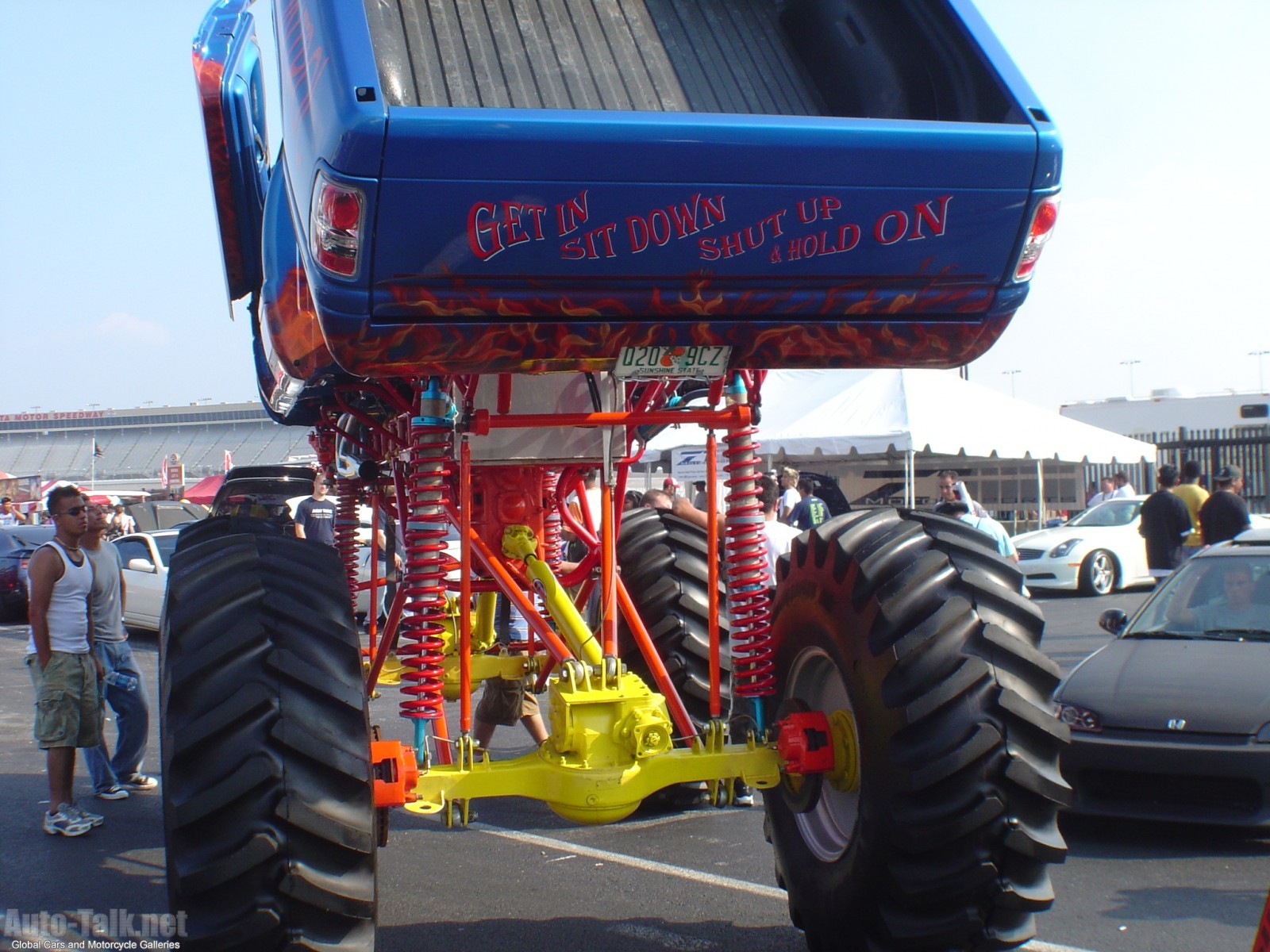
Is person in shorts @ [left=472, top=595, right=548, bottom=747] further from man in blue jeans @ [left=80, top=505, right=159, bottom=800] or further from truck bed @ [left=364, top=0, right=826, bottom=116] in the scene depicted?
truck bed @ [left=364, top=0, right=826, bottom=116]

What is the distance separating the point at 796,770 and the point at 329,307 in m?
2.08

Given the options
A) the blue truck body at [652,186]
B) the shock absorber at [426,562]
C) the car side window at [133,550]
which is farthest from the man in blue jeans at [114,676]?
the car side window at [133,550]

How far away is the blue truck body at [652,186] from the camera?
327 cm

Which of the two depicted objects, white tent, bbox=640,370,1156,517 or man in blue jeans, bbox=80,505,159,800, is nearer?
man in blue jeans, bbox=80,505,159,800

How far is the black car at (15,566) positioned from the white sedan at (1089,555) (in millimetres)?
14471

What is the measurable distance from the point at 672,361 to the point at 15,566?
17.8 metres

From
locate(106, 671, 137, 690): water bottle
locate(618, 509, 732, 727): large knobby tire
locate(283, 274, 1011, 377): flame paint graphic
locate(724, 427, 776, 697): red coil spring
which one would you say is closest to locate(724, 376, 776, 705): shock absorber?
locate(724, 427, 776, 697): red coil spring

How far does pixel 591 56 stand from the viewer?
392 centimetres

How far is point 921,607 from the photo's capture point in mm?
3844

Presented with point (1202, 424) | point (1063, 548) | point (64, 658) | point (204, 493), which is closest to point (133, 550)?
point (64, 658)

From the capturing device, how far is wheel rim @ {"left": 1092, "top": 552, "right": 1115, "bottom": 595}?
18.5m

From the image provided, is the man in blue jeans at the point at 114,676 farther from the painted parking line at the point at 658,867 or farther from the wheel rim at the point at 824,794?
the wheel rim at the point at 824,794

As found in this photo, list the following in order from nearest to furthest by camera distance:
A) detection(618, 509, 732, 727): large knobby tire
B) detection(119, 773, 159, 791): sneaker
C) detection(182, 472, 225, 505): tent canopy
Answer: detection(618, 509, 732, 727): large knobby tire, detection(119, 773, 159, 791): sneaker, detection(182, 472, 225, 505): tent canopy

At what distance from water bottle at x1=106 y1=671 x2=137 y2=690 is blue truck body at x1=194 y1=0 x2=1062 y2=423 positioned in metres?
4.02
